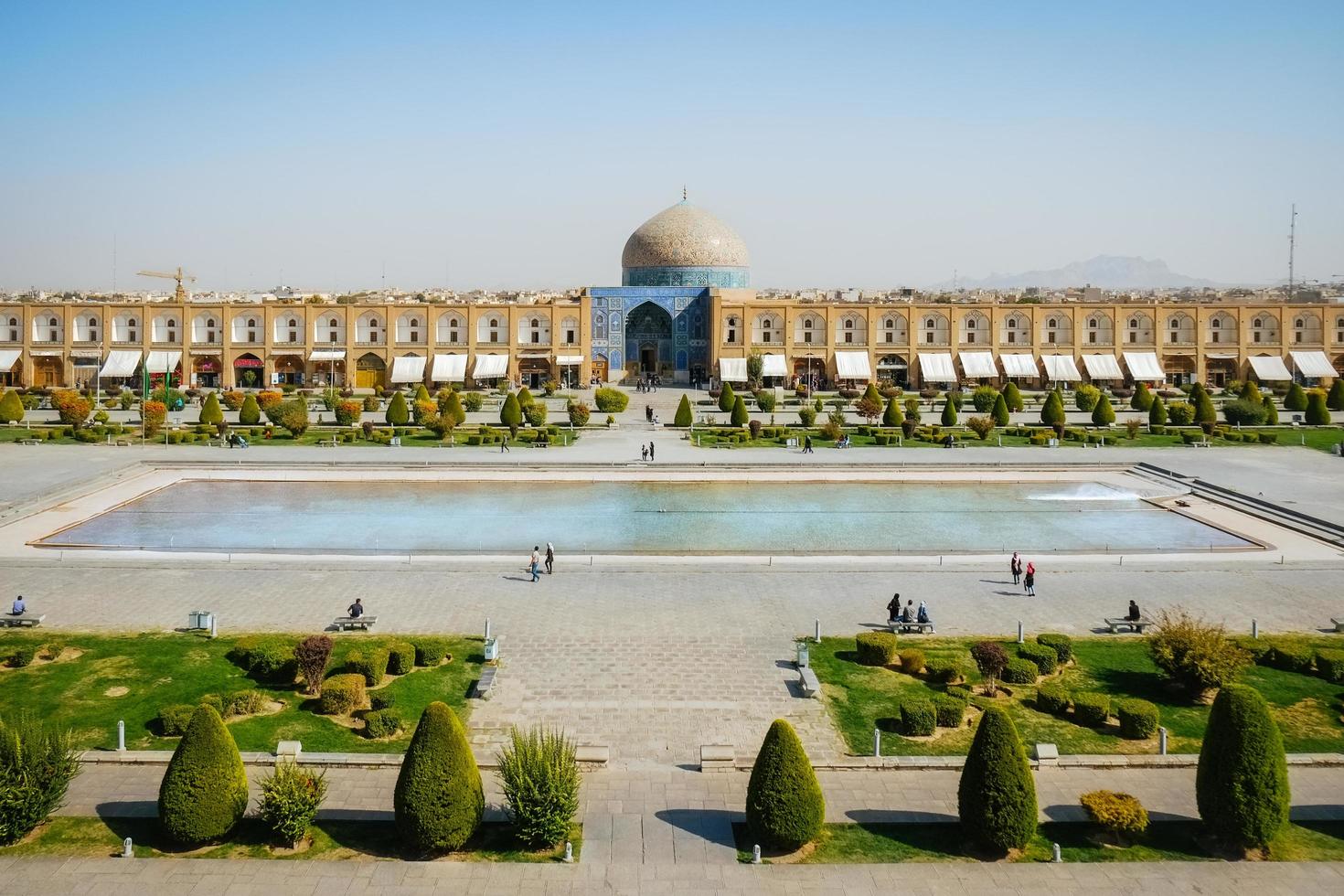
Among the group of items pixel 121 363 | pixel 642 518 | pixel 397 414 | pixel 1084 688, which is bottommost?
pixel 1084 688

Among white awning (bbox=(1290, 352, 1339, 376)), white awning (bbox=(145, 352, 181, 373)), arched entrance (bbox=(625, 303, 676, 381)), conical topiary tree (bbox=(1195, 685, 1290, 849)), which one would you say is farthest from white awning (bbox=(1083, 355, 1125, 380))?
conical topiary tree (bbox=(1195, 685, 1290, 849))

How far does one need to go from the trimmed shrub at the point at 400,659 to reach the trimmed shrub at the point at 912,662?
18.2 feet

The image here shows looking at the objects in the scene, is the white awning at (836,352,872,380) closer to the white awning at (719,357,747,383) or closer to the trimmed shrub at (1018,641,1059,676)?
the white awning at (719,357,747,383)

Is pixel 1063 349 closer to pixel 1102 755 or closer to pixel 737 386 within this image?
pixel 737 386

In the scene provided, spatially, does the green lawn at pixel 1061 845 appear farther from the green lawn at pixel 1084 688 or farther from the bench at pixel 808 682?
the bench at pixel 808 682

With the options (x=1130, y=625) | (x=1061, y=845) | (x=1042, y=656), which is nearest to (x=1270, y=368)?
(x=1130, y=625)

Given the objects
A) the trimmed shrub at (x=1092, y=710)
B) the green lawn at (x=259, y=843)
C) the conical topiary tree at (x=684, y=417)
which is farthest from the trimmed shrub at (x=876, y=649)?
the conical topiary tree at (x=684, y=417)

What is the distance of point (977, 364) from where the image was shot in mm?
48094

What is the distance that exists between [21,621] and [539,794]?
884 centimetres

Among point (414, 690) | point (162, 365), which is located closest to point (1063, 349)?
point (162, 365)

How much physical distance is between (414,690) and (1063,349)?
42.6 m

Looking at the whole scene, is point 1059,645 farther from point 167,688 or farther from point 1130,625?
point 167,688

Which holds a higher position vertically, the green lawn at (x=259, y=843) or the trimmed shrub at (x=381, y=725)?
the trimmed shrub at (x=381, y=725)

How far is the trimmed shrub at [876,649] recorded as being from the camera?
12.8 metres
